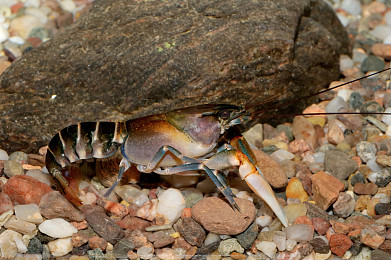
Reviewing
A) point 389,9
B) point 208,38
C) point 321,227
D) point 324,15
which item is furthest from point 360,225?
point 389,9

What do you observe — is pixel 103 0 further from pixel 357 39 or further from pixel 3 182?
pixel 357 39

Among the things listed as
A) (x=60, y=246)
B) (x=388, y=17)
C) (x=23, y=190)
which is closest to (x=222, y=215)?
(x=60, y=246)

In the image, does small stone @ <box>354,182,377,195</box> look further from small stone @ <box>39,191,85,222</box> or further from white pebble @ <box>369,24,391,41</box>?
white pebble @ <box>369,24,391,41</box>

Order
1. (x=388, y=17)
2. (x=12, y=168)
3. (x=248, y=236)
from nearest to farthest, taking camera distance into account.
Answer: (x=248, y=236) < (x=12, y=168) < (x=388, y=17)

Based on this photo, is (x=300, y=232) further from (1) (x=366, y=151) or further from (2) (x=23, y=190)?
(2) (x=23, y=190)

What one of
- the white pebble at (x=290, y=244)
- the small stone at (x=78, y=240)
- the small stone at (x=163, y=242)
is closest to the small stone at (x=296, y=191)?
the white pebble at (x=290, y=244)

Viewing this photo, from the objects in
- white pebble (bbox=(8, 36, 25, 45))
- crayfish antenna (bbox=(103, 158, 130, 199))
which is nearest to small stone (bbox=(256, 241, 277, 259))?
crayfish antenna (bbox=(103, 158, 130, 199))
